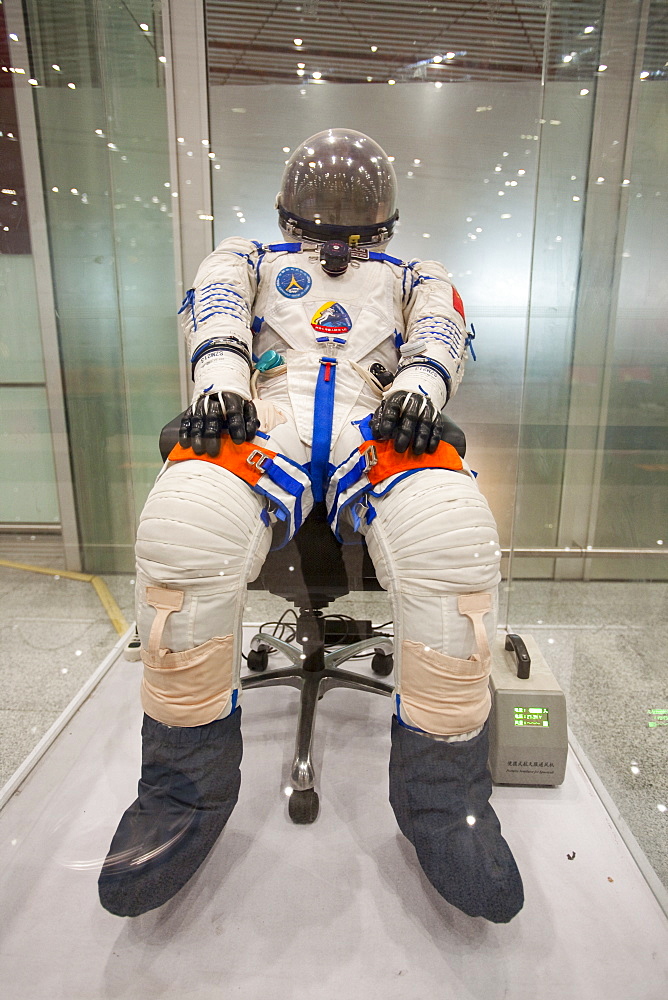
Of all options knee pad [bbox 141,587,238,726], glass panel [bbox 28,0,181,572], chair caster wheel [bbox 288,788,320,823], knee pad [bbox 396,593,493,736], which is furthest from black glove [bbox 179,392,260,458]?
glass panel [bbox 28,0,181,572]

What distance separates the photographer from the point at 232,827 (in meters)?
1.11

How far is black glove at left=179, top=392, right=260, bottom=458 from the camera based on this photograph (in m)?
0.97

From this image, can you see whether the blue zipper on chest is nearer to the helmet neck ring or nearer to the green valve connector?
the green valve connector

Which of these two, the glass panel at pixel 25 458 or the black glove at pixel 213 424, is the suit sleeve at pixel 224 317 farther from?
the glass panel at pixel 25 458

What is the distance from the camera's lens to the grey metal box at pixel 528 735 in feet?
3.90

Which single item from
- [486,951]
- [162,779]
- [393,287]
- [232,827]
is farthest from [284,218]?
[486,951]

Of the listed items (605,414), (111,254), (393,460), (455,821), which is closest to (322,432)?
(393,460)

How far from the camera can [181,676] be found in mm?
893

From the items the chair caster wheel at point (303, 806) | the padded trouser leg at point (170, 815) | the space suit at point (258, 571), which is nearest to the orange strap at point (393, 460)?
the space suit at point (258, 571)

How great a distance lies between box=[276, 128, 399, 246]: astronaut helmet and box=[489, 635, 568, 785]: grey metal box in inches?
38.2

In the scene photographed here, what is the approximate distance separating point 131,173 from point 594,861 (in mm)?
2128

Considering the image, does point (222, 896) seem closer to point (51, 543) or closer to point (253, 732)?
point (253, 732)

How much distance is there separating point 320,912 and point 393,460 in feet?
2.32

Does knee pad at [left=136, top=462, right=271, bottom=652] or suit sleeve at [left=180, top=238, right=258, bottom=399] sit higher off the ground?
suit sleeve at [left=180, top=238, right=258, bottom=399]
